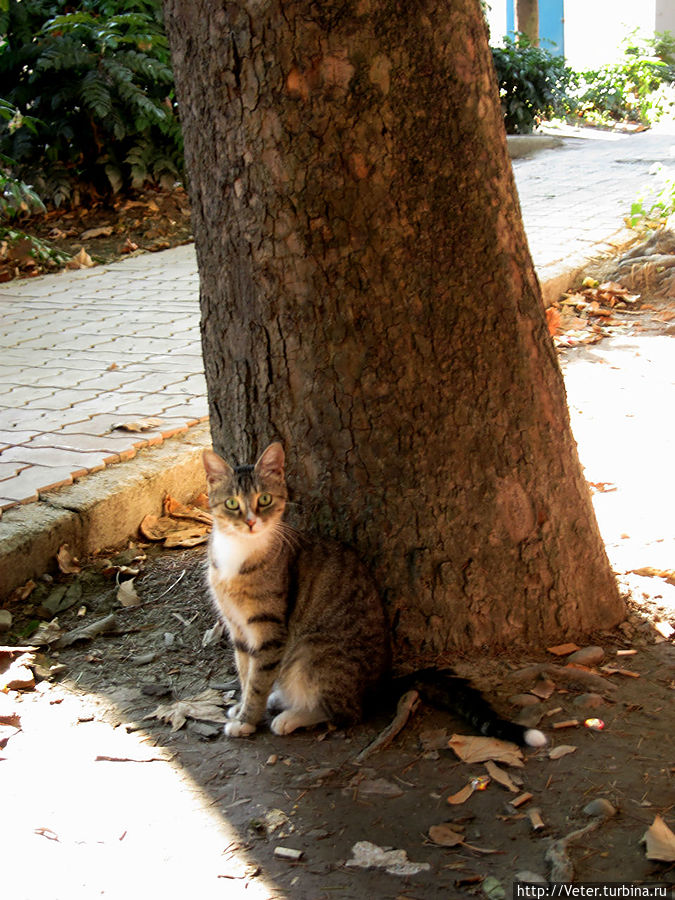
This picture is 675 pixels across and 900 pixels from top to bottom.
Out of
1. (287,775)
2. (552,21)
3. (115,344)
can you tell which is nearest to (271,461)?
(287,775)

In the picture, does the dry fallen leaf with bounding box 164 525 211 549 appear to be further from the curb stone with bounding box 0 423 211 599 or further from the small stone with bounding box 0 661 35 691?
the small stone with bounding box 0 661 35 691

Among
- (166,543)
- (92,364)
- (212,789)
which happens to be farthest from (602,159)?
(212,789)

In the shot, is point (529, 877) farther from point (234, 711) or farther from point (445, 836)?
point (234, 711)

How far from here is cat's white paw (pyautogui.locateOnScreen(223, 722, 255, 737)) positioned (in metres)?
3.41

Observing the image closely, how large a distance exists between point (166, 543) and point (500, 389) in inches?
83.7

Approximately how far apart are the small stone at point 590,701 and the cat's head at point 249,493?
1.27m

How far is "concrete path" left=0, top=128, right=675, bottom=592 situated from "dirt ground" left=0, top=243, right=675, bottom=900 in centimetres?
102

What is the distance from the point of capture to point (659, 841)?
8.46ft

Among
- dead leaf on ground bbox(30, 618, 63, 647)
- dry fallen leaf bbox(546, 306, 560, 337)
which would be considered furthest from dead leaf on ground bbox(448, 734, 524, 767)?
dry fallen leaf bbox(546, 306, 560, 337)

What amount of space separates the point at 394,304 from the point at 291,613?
1205 mm

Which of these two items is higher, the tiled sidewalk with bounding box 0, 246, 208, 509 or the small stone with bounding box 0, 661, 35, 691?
Answer: the tiled sidewalk with bounding box 0, 246, 208, 509

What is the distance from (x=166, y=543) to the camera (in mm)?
4754

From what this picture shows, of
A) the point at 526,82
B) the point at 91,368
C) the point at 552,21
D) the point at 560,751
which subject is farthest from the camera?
the point at 552,21

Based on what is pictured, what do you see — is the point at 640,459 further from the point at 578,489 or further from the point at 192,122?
the point at 192,122
